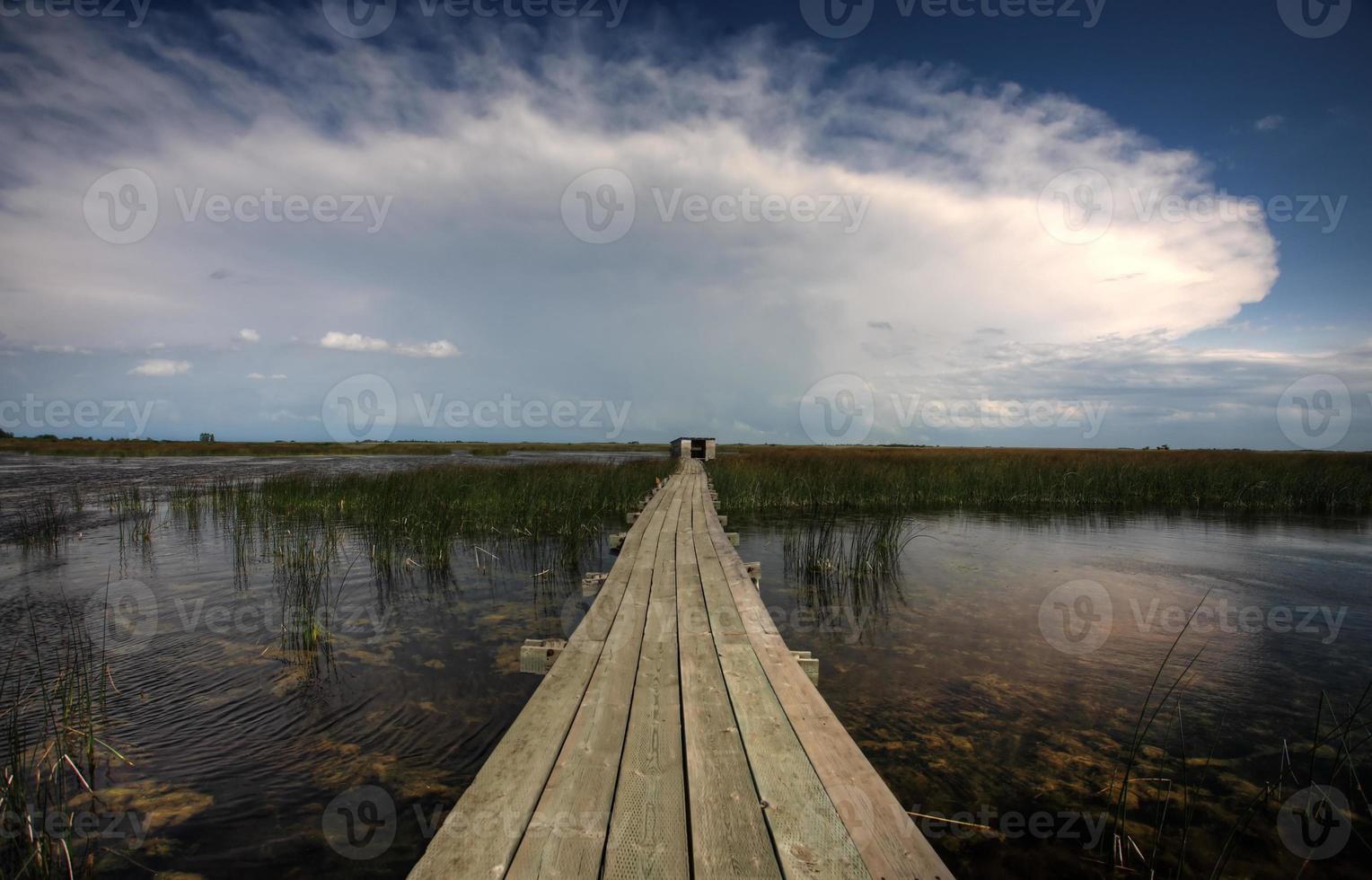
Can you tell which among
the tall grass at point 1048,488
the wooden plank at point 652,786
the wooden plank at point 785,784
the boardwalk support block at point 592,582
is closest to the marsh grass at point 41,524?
the boardwalk support block at point 592,582

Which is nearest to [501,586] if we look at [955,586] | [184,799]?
[184,799]

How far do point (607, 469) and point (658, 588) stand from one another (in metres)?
12.9

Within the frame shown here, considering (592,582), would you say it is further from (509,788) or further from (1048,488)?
(1048,488)

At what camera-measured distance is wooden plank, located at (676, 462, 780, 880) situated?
5.53 feet

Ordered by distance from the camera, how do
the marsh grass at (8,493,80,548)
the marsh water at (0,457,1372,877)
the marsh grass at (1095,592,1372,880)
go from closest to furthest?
the marsh grass at (1095,592,1372,880) → the marsh water at (0,457,1372,877) → the marsh grass at (8,493,80,548)

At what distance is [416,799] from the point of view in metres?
2.99

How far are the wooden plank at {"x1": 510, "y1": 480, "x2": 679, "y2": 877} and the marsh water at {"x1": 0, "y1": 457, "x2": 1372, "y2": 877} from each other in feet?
3.23

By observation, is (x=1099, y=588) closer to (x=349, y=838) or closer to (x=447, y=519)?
(x=349, y=838)

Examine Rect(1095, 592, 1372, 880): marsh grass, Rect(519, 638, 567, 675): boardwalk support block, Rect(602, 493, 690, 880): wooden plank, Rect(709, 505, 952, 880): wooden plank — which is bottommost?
Rect(1095, 592, 1372, 880): marsh grass

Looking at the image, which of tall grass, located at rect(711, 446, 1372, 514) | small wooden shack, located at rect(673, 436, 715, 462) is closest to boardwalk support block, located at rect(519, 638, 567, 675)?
tall grass, located at rect(711, 446, 1372, 514)

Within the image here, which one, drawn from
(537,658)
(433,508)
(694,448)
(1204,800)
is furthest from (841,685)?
(694,448)

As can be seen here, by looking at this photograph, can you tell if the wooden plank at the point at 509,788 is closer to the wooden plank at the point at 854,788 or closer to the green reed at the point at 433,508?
the wooden plank at the point at 854,788

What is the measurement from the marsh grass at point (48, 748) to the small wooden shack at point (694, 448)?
25168mm

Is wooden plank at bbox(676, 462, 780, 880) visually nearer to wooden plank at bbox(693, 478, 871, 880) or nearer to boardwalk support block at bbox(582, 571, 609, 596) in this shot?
wooden plank at bbox(693, 478, 871, 880)
